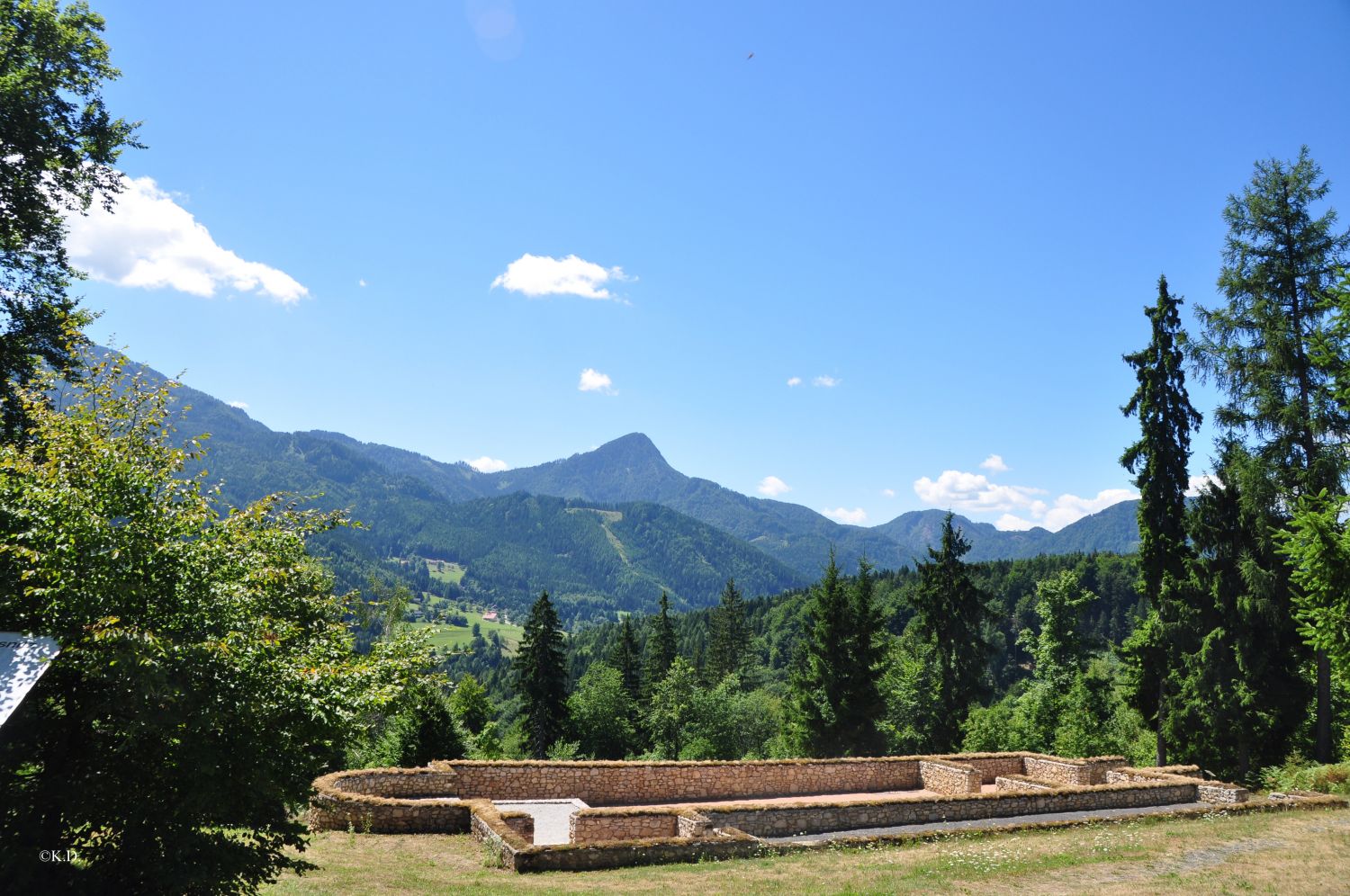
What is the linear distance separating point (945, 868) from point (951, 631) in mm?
24009

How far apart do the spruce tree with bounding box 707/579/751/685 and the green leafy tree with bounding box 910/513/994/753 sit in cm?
3489

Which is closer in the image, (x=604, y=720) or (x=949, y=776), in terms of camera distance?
(x=949, y=776)

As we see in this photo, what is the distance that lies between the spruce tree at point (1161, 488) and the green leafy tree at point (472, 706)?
2809 centimetres

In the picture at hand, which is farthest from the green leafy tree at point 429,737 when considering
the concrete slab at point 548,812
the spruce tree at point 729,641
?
the spruce tree at point 729,641

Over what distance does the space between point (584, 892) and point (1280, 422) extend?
22.7m

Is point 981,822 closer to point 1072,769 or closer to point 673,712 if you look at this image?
point 1072,769

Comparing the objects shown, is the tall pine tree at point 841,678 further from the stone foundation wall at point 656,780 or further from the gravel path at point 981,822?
the gravel path at point 981,822

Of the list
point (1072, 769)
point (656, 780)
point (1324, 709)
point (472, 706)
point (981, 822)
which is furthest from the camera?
point (472, 706)

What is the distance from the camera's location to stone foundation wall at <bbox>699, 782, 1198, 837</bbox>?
47.9 ft

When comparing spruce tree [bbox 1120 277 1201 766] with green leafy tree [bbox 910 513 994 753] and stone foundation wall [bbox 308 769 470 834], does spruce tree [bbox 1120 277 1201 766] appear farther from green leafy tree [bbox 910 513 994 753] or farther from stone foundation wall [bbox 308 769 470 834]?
stone foundation wall [bbox 308 769 470 834]

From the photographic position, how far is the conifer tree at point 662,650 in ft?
191

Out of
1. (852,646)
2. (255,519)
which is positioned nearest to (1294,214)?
(852,646)

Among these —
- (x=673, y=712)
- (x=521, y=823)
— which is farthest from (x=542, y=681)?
(x=521, y=823)

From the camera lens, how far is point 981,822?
1577 centimetres
